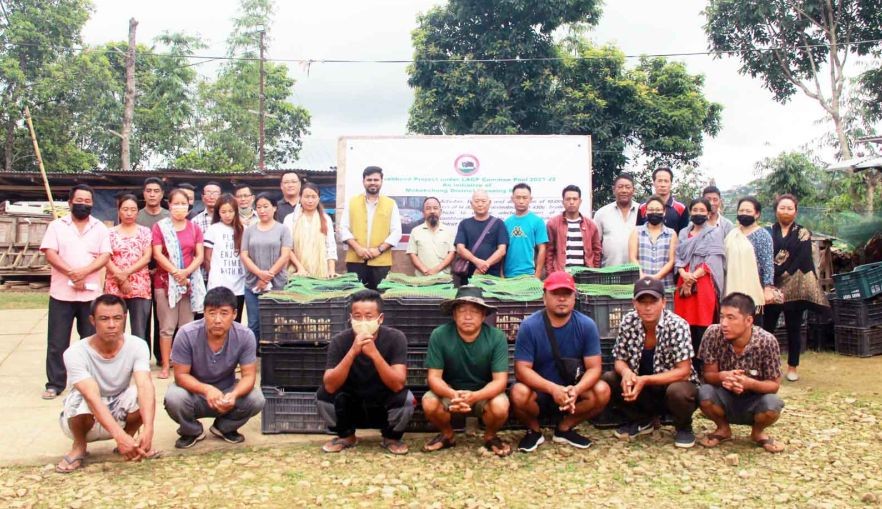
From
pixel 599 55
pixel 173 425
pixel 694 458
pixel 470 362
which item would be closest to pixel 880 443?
pixel 694 458

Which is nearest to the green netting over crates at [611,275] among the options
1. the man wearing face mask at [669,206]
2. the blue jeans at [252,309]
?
the man wearing face mask at [669,206]

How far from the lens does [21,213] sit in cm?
1684

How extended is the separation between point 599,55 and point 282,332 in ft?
56.7

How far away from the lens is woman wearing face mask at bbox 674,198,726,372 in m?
6.27

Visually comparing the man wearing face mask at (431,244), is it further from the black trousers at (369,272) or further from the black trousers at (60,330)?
the black trousers at (60,330)

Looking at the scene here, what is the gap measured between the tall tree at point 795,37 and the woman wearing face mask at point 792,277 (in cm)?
1473

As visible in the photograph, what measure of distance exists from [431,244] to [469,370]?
2.59 meters

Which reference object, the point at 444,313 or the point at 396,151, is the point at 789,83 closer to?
the point at 396,151

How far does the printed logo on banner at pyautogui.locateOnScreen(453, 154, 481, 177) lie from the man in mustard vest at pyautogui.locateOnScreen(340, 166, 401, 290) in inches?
61.3

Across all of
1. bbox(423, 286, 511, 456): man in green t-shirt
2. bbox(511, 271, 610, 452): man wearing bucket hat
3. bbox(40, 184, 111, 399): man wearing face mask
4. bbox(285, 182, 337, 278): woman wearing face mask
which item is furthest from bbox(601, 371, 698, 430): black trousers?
bbox(40, 184, 111, 399): man wearing face mask

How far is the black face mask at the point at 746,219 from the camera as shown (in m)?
6.44

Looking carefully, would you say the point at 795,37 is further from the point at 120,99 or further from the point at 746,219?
the point at 120,99

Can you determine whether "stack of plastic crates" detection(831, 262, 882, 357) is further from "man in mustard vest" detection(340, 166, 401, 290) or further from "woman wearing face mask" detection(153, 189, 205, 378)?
"woman wearing face mask" detection(153, 189, 205, 378)

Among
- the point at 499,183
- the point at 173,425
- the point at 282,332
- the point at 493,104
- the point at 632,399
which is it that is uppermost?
the point at 493,104
